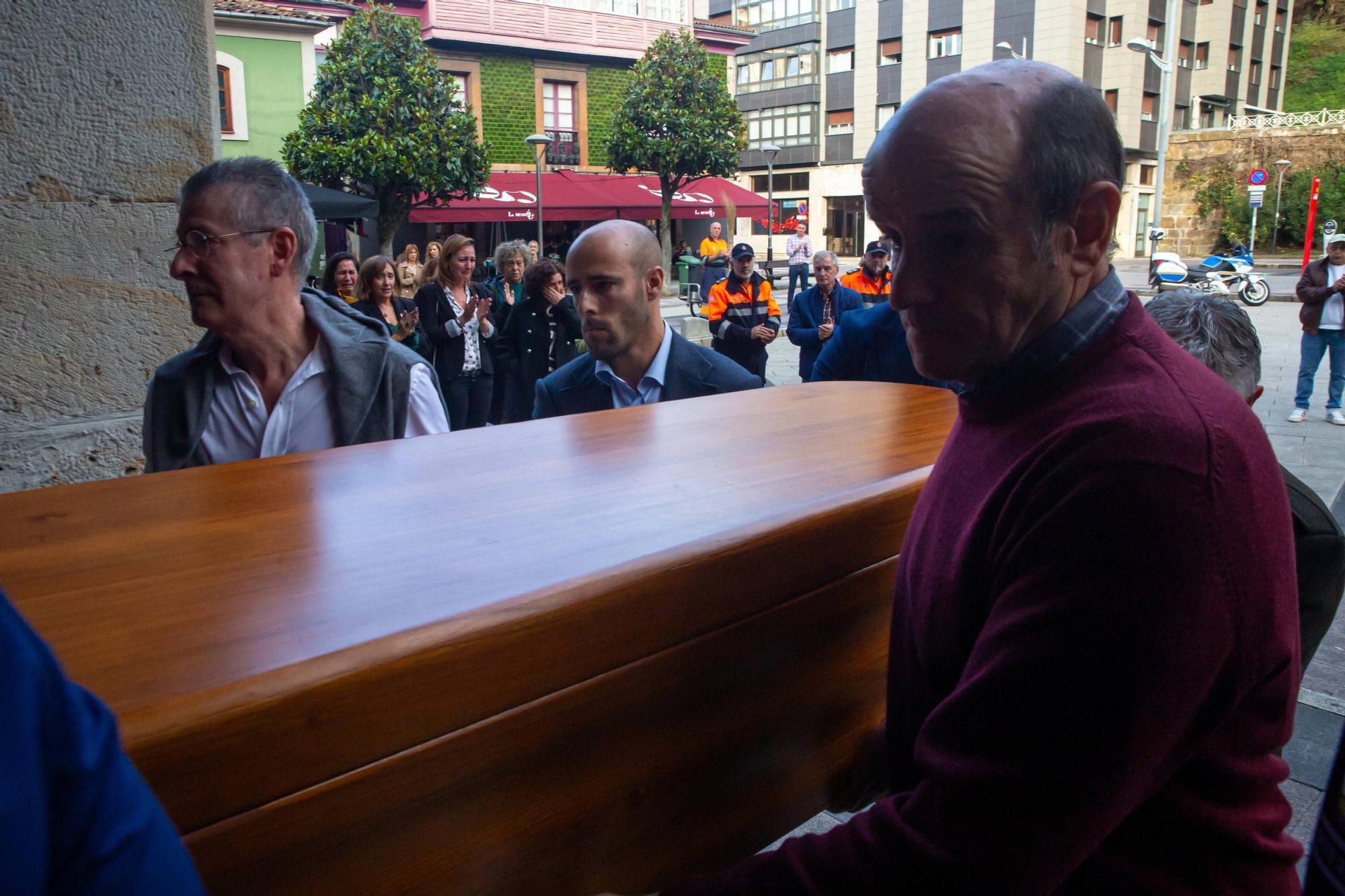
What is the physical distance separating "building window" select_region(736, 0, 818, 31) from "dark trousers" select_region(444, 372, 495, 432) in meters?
42.0

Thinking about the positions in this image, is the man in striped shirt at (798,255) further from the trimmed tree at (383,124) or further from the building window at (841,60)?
the building window at (841,60)

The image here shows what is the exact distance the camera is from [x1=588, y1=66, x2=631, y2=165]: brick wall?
2831 centimetres

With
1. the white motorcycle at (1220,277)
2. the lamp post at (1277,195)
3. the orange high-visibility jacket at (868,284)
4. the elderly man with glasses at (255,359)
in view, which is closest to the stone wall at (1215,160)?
the lamp post at (1277,195)

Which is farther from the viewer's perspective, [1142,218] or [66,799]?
[1142,218]

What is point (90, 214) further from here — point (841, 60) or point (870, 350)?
point (841, 60)

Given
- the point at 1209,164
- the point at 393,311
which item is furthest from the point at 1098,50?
the point at 393,311

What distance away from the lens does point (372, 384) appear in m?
2.07

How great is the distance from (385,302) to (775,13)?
151ft

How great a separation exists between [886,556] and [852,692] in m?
0.18

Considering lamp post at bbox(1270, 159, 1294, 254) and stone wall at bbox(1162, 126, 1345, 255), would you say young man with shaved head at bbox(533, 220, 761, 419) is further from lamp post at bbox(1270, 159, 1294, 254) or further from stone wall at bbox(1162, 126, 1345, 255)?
stone wall at bbox(1162, 126, 1345, 255)

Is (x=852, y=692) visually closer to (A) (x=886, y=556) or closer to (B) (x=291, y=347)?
(A) (x=886, y=556)

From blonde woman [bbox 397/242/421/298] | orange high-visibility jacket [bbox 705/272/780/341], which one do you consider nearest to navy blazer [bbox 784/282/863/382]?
orange high-visibility jacket [bbox 705/272/780/341]

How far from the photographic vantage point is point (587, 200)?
26.6 meters

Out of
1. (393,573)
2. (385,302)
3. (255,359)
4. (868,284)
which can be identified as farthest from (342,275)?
(393,573)
